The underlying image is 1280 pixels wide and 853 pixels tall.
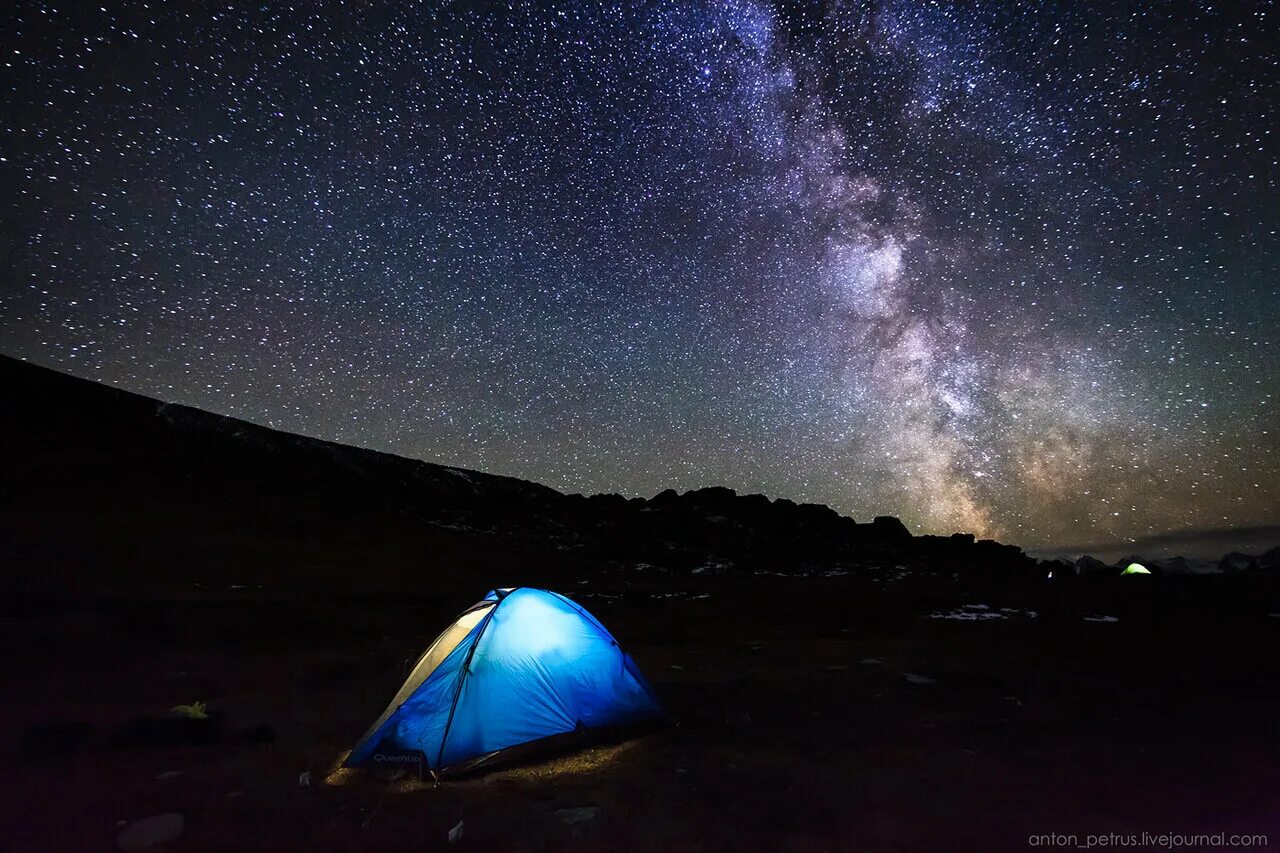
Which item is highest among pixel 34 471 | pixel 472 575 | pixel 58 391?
pixel 58 391

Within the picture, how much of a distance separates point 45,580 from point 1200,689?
30.1 metres

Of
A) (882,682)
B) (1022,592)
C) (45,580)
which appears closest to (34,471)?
(45,580)

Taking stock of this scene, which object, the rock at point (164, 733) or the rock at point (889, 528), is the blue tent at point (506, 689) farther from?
the rock at point (889, 528)

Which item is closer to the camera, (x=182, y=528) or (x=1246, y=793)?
(x=1246, y=793)

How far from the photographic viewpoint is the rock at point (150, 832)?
211 inches

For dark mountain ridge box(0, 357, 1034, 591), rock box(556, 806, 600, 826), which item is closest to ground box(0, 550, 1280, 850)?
rock box(556, 806, 600, 826)

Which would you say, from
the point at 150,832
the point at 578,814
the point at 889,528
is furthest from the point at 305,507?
the point at 889,528

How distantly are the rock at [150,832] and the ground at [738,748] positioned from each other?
0.10m

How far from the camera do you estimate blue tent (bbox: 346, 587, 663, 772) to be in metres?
6.96

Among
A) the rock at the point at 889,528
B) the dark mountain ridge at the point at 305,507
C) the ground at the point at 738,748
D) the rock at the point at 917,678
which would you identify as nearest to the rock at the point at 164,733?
the ground at the point at 738,748

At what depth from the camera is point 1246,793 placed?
6.03 m

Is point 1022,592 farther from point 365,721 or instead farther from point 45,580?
point 45,580

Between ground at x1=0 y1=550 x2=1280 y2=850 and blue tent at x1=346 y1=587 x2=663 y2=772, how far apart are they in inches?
13.1

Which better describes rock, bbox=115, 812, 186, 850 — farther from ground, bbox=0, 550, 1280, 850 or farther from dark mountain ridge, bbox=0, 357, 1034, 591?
dark mountain ridge, bbox=0, 357, 1034, 591
